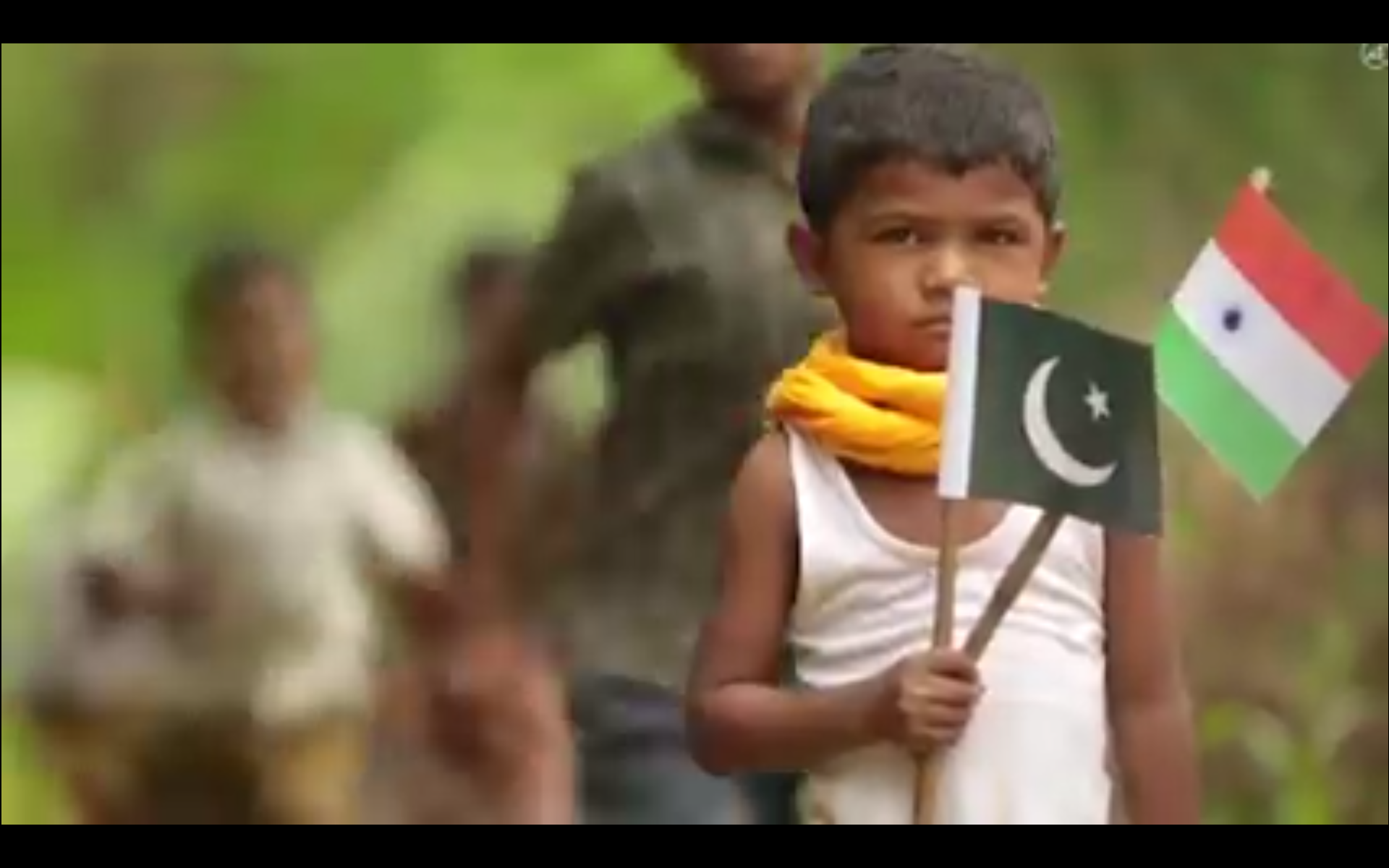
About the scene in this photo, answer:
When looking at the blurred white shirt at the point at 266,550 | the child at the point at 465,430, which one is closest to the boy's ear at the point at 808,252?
the child at the point at 465,430

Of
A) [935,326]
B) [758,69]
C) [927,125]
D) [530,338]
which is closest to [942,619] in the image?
[935,326]

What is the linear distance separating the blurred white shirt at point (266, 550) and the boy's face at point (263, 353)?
0.03 meters

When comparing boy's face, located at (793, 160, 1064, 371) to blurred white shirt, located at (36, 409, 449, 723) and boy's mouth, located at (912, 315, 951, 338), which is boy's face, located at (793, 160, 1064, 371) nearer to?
boy's mouth, located at (912, 315, 951, 338)

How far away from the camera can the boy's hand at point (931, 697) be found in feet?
6.89

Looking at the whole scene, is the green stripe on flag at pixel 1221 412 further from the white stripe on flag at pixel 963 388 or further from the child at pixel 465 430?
the child at pixel 465 430

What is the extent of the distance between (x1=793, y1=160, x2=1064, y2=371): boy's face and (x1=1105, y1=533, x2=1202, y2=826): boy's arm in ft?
0.47

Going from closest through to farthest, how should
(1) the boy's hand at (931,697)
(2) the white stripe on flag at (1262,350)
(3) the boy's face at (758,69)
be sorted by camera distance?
(1) the boy's hand at (931,697) < (2) the white stripe on flag at (1262,350) < (3) the boy's face at (758,69)

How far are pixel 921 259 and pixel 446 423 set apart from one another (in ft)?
7.18

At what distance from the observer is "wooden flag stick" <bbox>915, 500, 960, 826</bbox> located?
6.94 ft

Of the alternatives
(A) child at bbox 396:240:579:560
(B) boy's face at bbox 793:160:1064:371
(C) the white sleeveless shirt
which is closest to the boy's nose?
(B) boy's face at bbox 793:160:1064:371

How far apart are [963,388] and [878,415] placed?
0.06 meters

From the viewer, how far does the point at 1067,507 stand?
2.13 meters

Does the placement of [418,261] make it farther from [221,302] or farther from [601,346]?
[601,346]
